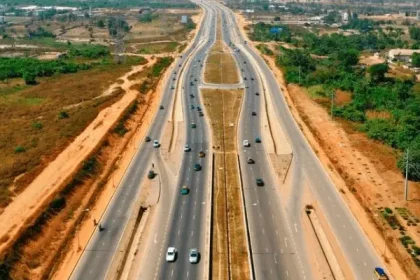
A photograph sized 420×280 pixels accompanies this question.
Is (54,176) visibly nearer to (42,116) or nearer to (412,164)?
(42,116)

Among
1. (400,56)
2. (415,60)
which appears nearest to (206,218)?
(415,60)

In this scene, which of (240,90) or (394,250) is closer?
(394,250)

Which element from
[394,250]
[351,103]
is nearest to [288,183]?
[394,250]

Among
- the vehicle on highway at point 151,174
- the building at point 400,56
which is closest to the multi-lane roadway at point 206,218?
the vehicle on highway at point 151,174

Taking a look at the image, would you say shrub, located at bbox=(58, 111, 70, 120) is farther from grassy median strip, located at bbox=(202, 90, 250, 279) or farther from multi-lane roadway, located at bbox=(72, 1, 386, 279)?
grassy median strip, located at bbox=(202, 90, 250, 279)

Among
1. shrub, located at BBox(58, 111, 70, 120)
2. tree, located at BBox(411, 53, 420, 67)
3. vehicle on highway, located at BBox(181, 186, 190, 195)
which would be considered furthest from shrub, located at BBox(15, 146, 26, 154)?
tree, located at BBox(411, 53, 420, 67)

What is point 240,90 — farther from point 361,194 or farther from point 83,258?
point 83,258
